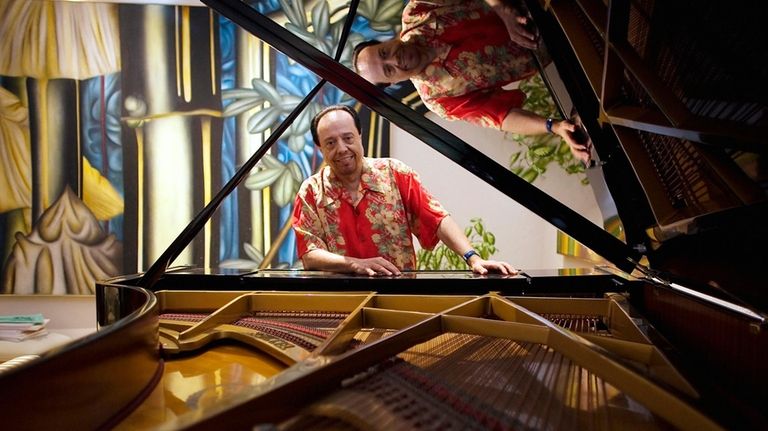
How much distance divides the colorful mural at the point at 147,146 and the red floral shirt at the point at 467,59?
1.91 meters

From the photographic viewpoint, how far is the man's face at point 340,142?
2.86 meters

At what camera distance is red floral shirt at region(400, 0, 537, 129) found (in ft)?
7.81

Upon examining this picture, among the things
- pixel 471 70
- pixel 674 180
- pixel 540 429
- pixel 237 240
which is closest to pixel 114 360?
pixel 540 429

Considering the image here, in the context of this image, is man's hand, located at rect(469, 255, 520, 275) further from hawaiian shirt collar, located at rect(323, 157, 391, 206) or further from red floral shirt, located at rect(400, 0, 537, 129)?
hawaiian shirt collar, located at rect(323, 157, 391, 206)

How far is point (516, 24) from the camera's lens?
6.46ft

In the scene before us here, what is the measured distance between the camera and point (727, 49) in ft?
3.35

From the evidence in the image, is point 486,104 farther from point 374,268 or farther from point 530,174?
point 530,174

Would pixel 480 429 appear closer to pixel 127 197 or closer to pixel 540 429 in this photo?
pixel 540 429

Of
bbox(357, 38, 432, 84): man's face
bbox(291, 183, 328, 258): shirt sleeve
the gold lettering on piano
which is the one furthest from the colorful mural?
the gold lettering on piano

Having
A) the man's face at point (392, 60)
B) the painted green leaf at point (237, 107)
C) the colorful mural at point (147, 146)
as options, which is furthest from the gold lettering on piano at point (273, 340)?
the painted green leaf at point (237, 107)

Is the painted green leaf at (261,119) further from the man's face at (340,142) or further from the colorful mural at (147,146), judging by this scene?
the man's face at (340,142)

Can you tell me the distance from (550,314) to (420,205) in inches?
57.9

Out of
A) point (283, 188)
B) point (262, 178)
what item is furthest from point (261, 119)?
point (283, 188)

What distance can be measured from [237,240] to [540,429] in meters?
4.33
